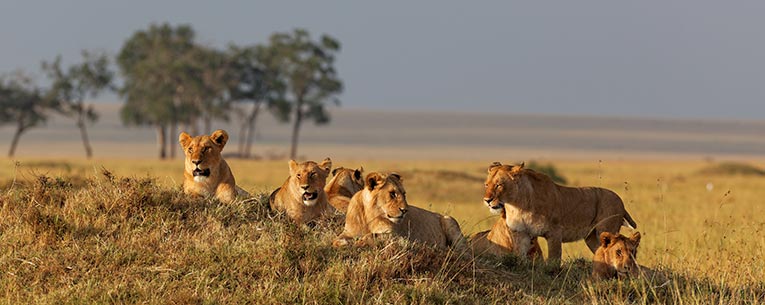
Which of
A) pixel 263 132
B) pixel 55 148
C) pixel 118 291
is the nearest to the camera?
pixel 118 291

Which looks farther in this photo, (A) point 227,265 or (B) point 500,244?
(B) point 500,244

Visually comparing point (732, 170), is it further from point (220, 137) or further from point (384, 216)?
point (384, 216)

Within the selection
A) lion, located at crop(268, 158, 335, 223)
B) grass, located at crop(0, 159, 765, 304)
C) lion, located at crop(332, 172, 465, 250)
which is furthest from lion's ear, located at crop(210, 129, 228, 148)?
lion, located at crop(332, 172, 465, 250)

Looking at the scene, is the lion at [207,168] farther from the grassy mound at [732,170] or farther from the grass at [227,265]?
the grassy mound at [732,170]

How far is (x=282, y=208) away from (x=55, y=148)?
113 meters

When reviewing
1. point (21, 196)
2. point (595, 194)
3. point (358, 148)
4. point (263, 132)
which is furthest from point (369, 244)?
point (263, 132)

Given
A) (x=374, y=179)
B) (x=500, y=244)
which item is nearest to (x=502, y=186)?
(x=500, y=244)

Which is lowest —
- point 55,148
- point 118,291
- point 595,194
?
point 55,148

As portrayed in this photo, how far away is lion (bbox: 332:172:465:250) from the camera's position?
30.3 feet

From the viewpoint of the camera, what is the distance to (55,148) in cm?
11888

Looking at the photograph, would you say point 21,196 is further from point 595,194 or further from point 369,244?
point 595,194

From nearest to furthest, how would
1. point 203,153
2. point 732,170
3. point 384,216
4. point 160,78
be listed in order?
point 384,216
point 203,153
point 732,170
point 160,78

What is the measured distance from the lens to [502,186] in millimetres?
9969

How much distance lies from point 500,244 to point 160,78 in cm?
7162
